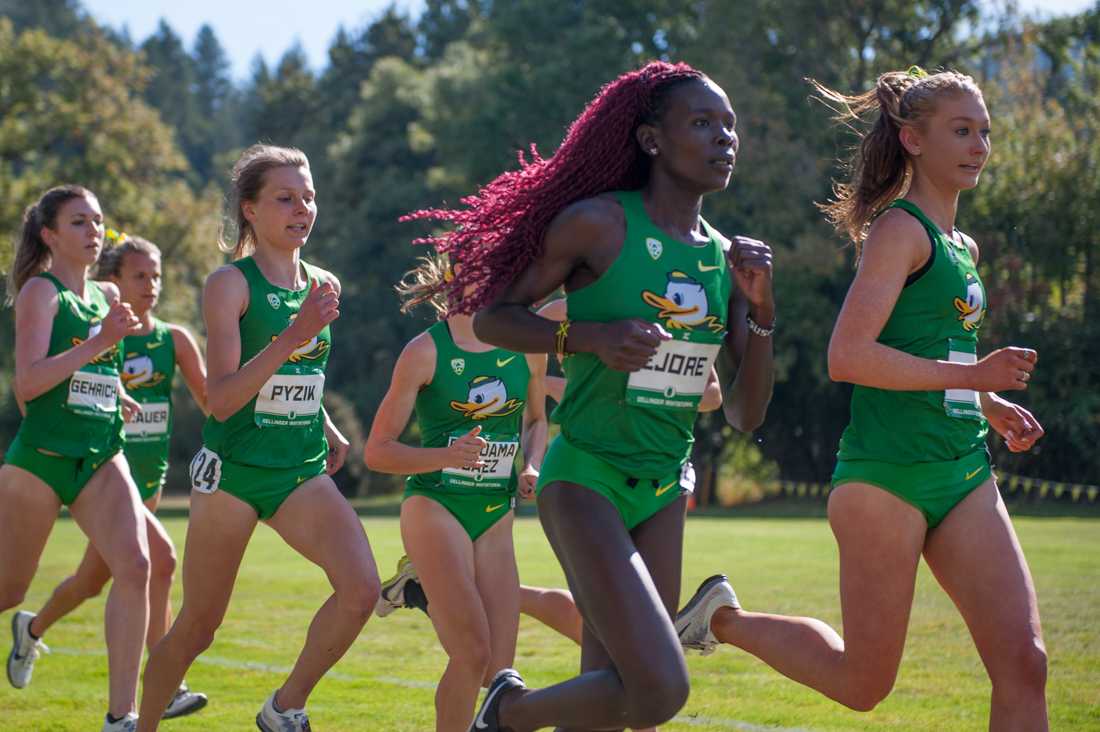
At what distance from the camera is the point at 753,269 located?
4.38 m

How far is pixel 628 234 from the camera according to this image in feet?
14.3

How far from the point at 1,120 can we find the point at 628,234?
42.9 meters

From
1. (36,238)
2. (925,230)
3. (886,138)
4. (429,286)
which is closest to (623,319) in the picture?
(925,230)

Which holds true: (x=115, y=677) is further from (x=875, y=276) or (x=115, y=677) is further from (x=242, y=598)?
(x=242, y=598)

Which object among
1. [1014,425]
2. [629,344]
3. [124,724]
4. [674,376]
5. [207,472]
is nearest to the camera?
[629,344]

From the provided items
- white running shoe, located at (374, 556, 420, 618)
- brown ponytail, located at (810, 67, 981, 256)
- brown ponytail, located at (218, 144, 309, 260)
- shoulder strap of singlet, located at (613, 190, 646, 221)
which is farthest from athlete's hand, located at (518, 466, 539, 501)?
shoulder strap of singlet, located at (613, 190, 646, 221)

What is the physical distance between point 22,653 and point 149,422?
5.15 ft

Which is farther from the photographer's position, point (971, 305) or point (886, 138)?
point (886, 138)

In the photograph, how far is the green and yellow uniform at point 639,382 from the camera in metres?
4.33

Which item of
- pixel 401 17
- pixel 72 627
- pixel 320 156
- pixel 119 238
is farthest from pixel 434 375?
pixel 401 17

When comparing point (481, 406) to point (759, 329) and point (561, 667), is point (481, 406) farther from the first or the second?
point (561, 667)

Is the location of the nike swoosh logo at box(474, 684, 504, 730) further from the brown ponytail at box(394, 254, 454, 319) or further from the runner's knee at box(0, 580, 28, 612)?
the runner's knee at box(0, 580, 28, 612)

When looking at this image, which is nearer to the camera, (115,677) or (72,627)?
(115,677)

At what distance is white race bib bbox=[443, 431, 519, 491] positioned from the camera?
585 cm
